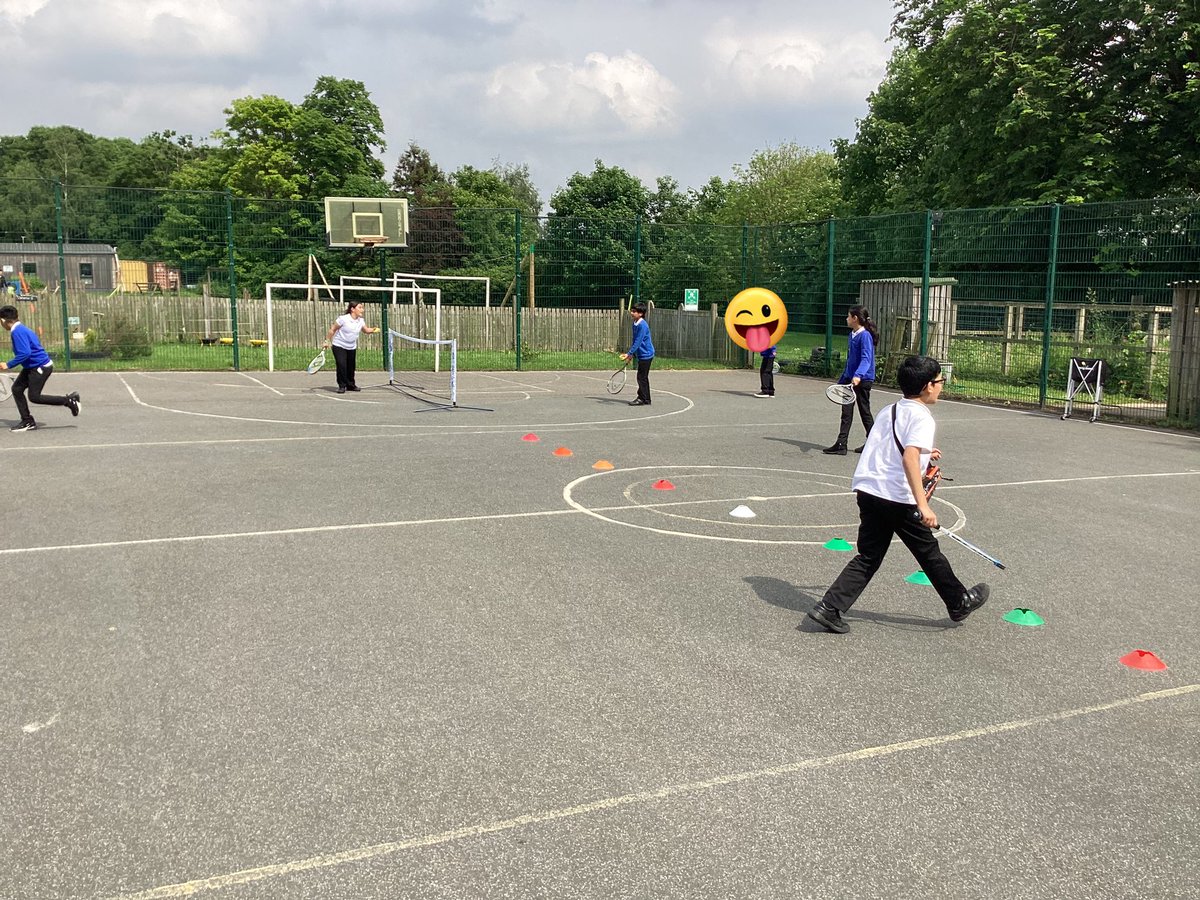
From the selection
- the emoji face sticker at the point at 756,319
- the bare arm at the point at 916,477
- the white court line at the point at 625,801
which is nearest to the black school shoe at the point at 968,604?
the bare arm at the point at 916,477

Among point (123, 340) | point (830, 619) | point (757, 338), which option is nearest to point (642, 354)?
point (757, 338)

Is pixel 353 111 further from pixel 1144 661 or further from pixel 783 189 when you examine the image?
pixel 1144 661

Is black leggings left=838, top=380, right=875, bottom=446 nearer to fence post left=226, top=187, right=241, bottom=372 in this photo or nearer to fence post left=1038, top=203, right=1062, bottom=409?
fence post left=1038, top=203, right=1062, bottom=409

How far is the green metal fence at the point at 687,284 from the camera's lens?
17.8 meters

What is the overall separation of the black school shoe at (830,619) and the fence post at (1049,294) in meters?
14.0

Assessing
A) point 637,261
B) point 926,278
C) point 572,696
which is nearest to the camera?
point 572,696

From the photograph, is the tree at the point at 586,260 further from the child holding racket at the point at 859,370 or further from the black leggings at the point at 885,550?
the black leggings at the point at 885,550

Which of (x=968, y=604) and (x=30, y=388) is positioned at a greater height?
(x=30, y=388)

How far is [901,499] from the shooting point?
5688 millimetres

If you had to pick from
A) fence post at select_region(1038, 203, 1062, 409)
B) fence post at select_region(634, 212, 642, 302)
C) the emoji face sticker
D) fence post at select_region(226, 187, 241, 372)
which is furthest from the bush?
fence post at select_region(1038, 203, 1062, 409)

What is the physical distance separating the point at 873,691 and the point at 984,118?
29.3 meters

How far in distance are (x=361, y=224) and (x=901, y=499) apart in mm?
20757

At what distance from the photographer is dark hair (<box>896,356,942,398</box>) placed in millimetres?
5668

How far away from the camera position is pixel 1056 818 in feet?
12.5
